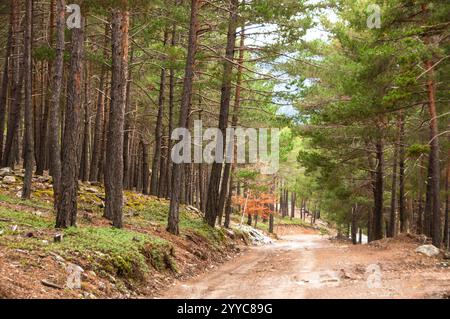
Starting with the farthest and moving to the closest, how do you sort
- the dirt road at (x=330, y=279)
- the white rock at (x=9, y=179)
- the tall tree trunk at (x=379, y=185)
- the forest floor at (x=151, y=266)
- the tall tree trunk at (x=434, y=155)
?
the tall tree trunk at (x=379, y=185)
the white rock at (x=9, y=179)
the tall tree trunk at (x=434, y=155)
the dirt road at (x=330, y=279)
the forest floor at (x=151, y=266)

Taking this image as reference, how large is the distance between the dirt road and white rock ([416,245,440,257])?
28cm

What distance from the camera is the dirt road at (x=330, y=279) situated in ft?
31.3

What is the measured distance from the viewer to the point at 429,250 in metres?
16.0

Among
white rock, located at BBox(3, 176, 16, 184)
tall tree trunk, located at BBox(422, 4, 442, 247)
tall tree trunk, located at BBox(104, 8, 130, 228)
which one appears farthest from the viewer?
white rock, located at BBox(3, 176, 16, 184)

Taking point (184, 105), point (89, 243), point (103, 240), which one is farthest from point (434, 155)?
point (89, 243)

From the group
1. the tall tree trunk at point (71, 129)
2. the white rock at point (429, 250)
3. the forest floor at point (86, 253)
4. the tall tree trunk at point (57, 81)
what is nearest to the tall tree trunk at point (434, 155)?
the white rock at point (429, 250)

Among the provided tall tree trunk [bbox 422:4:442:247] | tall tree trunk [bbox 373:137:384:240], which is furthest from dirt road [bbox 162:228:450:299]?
tall tree trunk [bbox 373:137:384:240]

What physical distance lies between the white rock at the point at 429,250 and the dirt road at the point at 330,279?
0.28 m

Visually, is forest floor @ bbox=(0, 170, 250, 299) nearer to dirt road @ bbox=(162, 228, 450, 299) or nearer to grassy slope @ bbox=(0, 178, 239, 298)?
grassy slope @ bbox=(0, 178, 239, 298)

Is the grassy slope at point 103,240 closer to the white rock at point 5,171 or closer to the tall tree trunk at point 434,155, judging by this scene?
the white rock at point 5,171

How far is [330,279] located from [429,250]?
6021 mm

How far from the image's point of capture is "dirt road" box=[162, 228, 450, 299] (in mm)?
9531

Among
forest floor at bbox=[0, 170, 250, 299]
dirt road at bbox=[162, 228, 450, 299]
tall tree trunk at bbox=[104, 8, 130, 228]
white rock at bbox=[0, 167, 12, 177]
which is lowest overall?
dirt road at bbox=[162, 228, 450, 299]

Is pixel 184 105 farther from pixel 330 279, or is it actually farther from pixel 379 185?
pixel 379 185
